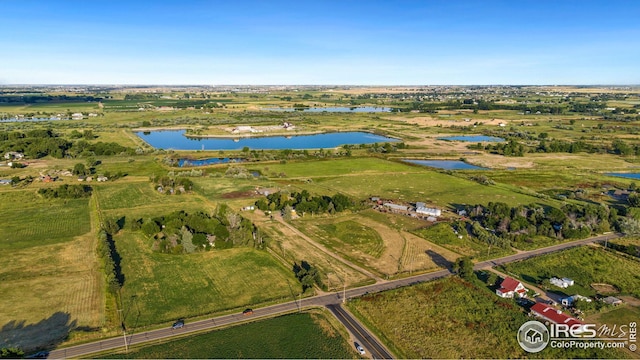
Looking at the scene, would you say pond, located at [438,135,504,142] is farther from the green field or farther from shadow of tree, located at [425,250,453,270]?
shadow of tree, located at [425,250,453,270]

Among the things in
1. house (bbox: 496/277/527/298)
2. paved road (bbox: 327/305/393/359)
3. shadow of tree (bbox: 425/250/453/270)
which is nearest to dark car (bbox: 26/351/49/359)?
paved road (bbox: 327/305/393/359)

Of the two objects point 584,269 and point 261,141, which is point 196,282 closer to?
point 584,269

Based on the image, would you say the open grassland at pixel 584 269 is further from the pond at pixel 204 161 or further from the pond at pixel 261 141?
the pond at pixel 261 141

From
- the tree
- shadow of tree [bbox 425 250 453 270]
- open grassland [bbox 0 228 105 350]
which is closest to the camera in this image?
open grassland [bbox 0 228 105 350]

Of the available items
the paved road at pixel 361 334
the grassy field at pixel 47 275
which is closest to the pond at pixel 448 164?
the paved road at pixel 361 334

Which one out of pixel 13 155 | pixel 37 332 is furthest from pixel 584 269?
pixel 13 155

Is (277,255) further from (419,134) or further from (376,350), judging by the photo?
(419,134)
